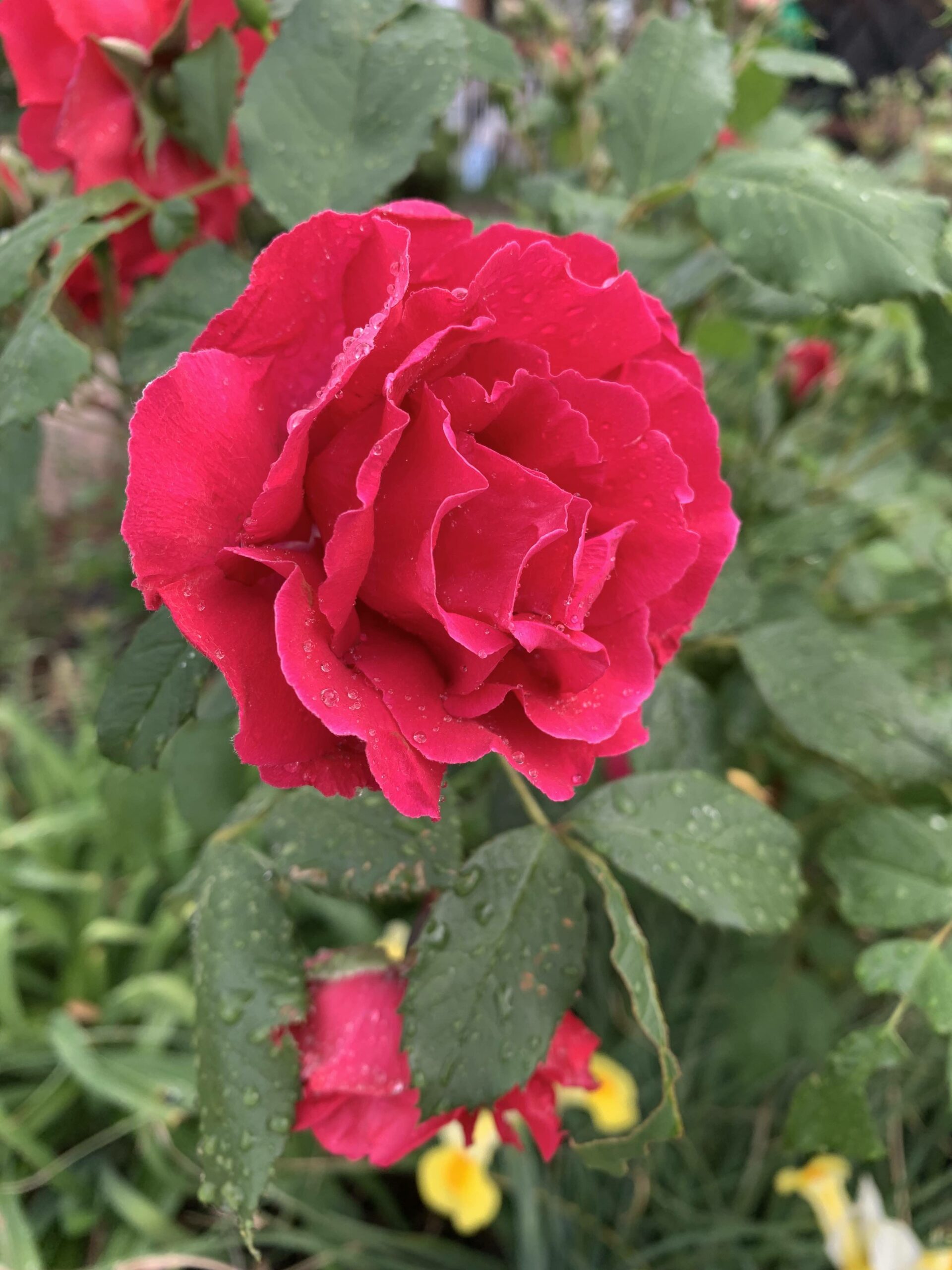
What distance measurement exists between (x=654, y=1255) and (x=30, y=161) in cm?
111

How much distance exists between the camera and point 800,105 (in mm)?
1301

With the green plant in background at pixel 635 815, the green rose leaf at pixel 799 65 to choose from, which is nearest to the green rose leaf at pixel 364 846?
the green plant in background at pixel 635 815

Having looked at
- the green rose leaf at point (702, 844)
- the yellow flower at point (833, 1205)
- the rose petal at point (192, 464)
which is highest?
the rose petal at point (192, 464)

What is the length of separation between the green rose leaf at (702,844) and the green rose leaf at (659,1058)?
0.12ft

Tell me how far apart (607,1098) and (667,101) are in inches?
35.3

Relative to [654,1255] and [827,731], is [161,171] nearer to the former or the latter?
[827,731]

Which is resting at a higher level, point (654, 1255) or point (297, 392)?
point (297, 392)

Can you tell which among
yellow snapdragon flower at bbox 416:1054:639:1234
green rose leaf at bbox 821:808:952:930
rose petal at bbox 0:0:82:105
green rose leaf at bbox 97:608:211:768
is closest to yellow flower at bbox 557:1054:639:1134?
yellow snapdragon flower at bbox 416:1054:639:1234

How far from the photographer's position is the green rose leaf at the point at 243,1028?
1.16 feet

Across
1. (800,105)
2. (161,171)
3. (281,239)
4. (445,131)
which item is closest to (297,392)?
(281,239)

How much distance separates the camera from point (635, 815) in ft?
1.41

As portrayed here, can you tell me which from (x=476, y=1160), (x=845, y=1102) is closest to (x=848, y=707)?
(x=845, y=1102)

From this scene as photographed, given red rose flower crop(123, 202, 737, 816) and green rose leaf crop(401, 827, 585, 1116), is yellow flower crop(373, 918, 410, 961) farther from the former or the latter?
red rose flower crop(123, 202, 737, 816)

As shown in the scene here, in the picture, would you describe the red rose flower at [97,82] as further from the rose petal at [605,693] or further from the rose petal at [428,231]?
the rose petal at [605,693]
